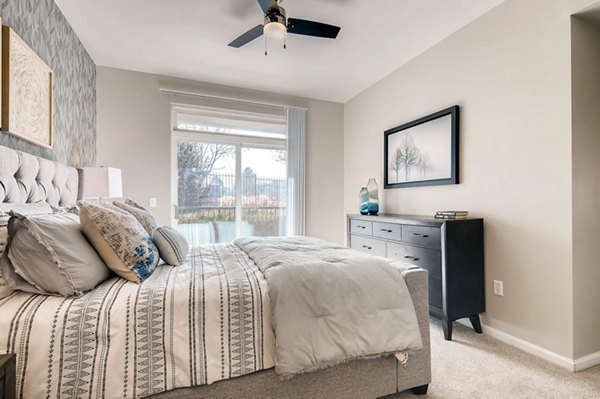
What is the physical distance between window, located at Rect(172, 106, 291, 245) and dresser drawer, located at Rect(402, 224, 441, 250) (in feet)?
6.50

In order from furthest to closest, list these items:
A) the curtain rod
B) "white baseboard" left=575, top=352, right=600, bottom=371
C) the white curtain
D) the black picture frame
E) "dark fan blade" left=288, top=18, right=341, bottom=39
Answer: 1. the white curtain
2. the curtain rod
3. the black picture frame
4. "dark fan blade" left=288, top=18, right=341, bottom=39
5. "white baseboard" left=575, top=352, right=600, bottom=371

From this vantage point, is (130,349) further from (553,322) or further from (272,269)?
(553,322)

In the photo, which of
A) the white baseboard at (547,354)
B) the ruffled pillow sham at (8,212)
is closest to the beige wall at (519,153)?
the white baseboard at (547,354)

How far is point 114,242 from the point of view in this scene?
53.4 inches

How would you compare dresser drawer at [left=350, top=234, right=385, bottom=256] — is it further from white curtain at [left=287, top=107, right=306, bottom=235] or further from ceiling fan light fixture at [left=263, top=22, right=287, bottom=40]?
ceiling fan light fixture at [left=263, top=22, right=287, bottom=40]

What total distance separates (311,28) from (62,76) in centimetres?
215

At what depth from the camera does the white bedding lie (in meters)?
1.04

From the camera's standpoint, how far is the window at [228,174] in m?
3.87

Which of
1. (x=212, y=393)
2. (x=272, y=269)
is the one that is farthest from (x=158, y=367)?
(x=272, y=269)

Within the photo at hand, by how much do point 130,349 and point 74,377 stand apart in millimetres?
189

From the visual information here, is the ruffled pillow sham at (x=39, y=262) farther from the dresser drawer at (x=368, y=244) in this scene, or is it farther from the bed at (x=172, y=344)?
the dresser drawer at (x=368, y=244)

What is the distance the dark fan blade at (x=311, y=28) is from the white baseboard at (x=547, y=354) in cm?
268

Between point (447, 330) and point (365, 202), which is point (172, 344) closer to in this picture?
point (447, 330)

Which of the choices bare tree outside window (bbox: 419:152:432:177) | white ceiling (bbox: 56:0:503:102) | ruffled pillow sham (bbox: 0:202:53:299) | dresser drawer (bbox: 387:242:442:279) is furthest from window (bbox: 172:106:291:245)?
ruffled pillow sham (bbox: 0:202:53:299)
